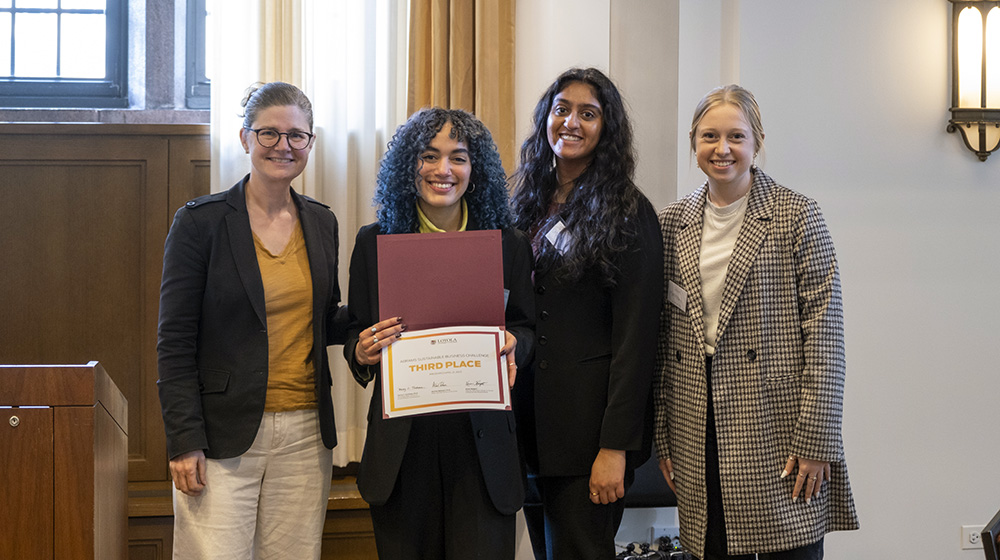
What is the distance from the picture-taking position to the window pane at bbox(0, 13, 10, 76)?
11.3 feet

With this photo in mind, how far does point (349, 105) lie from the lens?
3.19 m

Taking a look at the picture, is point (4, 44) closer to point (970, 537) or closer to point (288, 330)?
point (288, 330)

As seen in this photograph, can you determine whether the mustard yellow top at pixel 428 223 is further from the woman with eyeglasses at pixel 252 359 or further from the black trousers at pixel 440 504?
the black trousers at pixel 440 504

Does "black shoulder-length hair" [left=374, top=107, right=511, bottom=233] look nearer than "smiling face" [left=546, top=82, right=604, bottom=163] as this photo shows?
Yes

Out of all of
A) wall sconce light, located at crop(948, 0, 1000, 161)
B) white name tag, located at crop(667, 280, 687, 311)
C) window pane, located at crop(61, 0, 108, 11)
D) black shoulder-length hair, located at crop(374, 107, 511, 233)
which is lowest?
white name tag, located at crop(667, 280, 687, 311)

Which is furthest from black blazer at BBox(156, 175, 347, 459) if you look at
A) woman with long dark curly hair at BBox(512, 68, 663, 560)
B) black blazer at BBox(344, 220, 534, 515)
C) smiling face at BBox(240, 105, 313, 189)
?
woman with long dark curly hair at BBox(512, 68, 663, 560)

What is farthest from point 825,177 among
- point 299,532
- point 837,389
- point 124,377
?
point 124,377

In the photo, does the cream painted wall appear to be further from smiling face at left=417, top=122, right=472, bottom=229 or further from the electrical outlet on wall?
smiling face at left=417, top=122, right=472, bottom=229

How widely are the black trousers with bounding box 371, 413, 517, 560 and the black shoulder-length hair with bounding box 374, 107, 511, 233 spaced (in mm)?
484

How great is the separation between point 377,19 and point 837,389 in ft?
7.33

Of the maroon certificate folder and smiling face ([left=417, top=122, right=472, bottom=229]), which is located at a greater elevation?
smiling face ([left=417, top=122, right=472, bottom=229])

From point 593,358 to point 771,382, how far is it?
17.4 inches

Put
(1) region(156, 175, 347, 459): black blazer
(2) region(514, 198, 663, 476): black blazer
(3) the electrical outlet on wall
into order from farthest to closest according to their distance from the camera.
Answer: (3) the electrical outlet on wall, (2) region(514, 198, 663, 476): black blazer, (1) region(156, 175, 347, 459): black blazer

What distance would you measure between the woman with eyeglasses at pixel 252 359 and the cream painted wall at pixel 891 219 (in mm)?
1501
